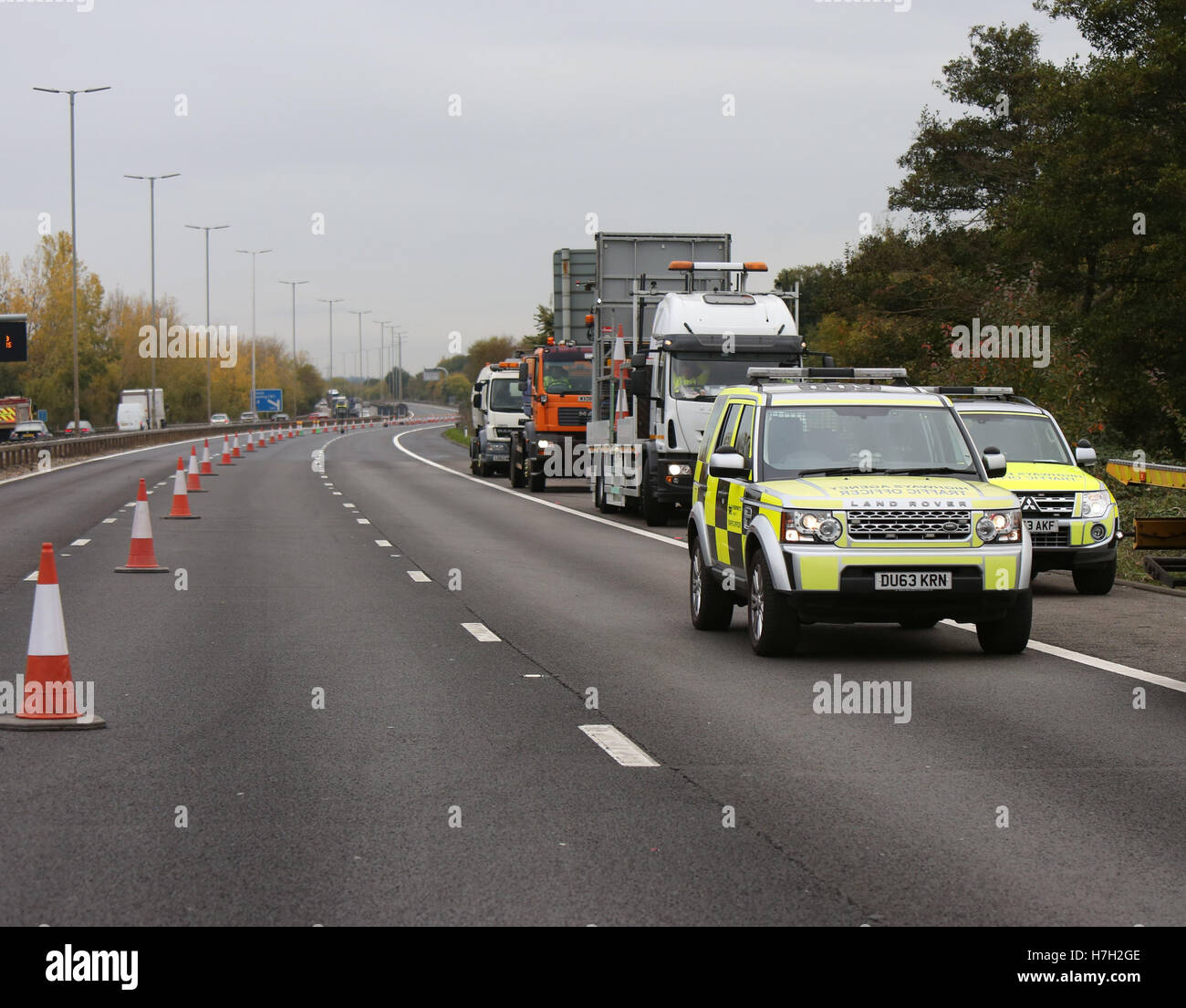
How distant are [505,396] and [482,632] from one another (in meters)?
31.9

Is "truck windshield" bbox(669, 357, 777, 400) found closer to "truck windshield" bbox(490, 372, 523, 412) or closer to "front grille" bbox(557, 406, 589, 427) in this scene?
"front grille" bbox(557, 406, 589, 427)

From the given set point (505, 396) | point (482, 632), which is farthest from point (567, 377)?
point (482, 632)

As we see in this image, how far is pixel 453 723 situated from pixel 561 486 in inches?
1294

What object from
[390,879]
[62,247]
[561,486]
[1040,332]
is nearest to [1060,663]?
[390,879]

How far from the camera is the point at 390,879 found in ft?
19.7

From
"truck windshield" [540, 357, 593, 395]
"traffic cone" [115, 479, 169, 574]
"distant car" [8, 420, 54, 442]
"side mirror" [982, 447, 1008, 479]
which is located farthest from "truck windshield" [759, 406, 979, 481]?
"distant car" [8, 420, 54, 442]

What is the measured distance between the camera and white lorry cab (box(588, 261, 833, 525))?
82.1 ft

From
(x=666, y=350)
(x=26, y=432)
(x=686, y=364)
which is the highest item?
(x=666, y=350)

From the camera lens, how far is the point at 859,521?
11281 millimetres

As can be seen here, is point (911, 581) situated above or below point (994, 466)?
below

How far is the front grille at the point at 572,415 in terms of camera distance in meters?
36.4

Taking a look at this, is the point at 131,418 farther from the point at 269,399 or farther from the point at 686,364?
the point at 686,364

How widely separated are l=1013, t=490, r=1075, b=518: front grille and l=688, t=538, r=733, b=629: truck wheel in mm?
4042

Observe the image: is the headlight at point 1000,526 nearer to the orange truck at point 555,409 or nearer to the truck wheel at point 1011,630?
the truck wheel at point 1011,630
